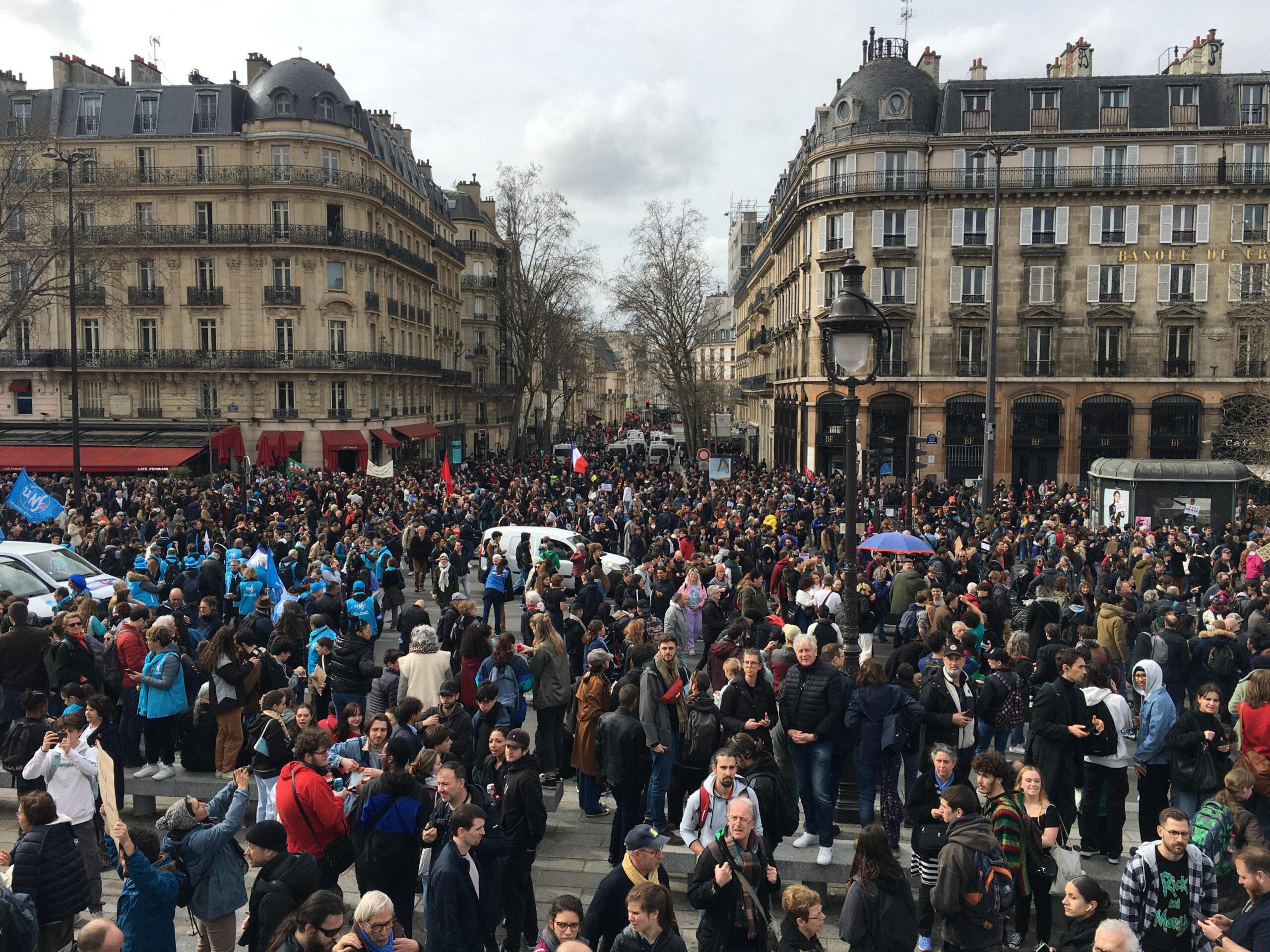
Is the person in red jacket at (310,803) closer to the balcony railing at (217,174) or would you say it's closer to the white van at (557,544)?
the white van at (557,544)

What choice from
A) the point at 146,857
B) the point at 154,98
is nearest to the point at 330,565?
the point at 146,857

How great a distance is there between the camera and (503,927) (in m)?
6.62

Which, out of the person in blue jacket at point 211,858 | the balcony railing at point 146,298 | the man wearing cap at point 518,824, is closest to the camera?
the person in blue jacket at point 211,858

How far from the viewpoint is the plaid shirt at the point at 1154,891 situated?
5113 millimetres

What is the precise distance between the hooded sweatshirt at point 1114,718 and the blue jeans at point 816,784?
6.39 feet

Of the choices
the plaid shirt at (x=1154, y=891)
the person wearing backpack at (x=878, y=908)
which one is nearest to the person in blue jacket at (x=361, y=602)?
the person wearing backpack at (x=878, y=908)

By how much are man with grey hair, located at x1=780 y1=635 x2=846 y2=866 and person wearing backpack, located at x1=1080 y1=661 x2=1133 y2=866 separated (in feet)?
6.17

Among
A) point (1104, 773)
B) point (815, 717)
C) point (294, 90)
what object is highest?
point (294, 90)

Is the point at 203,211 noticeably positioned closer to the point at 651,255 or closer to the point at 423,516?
the point at 651,255

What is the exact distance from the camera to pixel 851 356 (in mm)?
7832

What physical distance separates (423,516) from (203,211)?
26.2m

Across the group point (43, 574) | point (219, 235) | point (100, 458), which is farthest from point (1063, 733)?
point (219, 235)

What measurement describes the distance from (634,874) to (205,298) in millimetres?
40476

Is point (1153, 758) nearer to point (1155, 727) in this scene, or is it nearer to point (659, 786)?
point (1155, 727)
